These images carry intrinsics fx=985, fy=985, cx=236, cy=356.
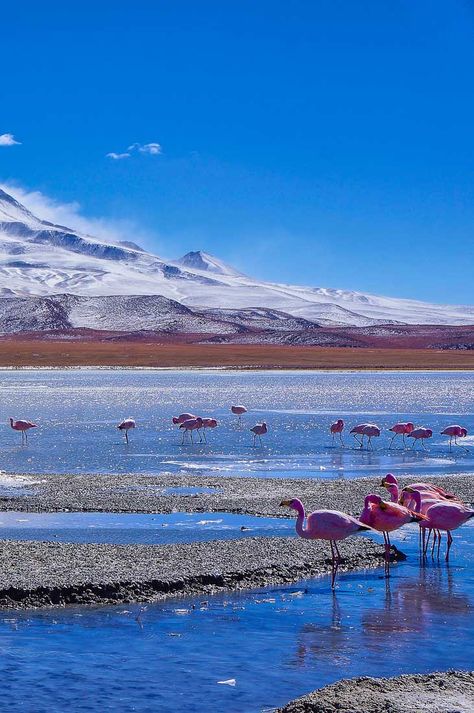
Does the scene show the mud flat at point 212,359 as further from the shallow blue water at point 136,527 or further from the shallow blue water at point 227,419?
the shallow blue water at point 136,527

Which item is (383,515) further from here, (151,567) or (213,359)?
(213,359)

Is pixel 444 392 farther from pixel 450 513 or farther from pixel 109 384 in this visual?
pixel 450 513

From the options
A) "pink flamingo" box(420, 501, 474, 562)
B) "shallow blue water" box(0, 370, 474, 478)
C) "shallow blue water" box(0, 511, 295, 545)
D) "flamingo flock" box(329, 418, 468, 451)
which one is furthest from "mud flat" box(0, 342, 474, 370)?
"pink flamingo" box(420, 501, 474, 562)

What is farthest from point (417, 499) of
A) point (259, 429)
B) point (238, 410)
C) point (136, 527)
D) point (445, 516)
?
point (238, 410)

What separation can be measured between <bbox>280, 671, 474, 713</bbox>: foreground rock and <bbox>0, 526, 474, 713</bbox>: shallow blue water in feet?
1.07

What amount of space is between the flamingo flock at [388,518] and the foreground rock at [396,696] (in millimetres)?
2873

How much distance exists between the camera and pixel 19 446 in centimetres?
2334

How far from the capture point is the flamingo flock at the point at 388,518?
35.0 ft

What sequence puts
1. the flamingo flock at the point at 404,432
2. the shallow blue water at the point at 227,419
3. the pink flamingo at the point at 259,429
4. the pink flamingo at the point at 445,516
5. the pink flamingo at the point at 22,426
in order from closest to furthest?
the pink flamingo at the point at 445,516, the shallow blue water at the point at 227,419, the flamingo flock at the point at 404,432, the pink flamingo at the point at 259,429, the pink flamingo at the point at 22,426

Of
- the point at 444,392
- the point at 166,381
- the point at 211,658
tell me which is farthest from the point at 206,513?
the point at 166,381

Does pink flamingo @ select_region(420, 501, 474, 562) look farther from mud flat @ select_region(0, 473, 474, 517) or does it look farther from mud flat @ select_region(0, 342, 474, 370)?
mud flat @ select_region(0, 342, 474, 370)

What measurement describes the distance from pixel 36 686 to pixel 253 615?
8.30 feet

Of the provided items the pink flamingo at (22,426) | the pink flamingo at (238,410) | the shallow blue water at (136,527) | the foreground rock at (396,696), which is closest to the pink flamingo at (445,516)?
the shallow blue water at (136,527)

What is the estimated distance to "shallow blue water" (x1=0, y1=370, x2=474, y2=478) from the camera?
20.4 meters
